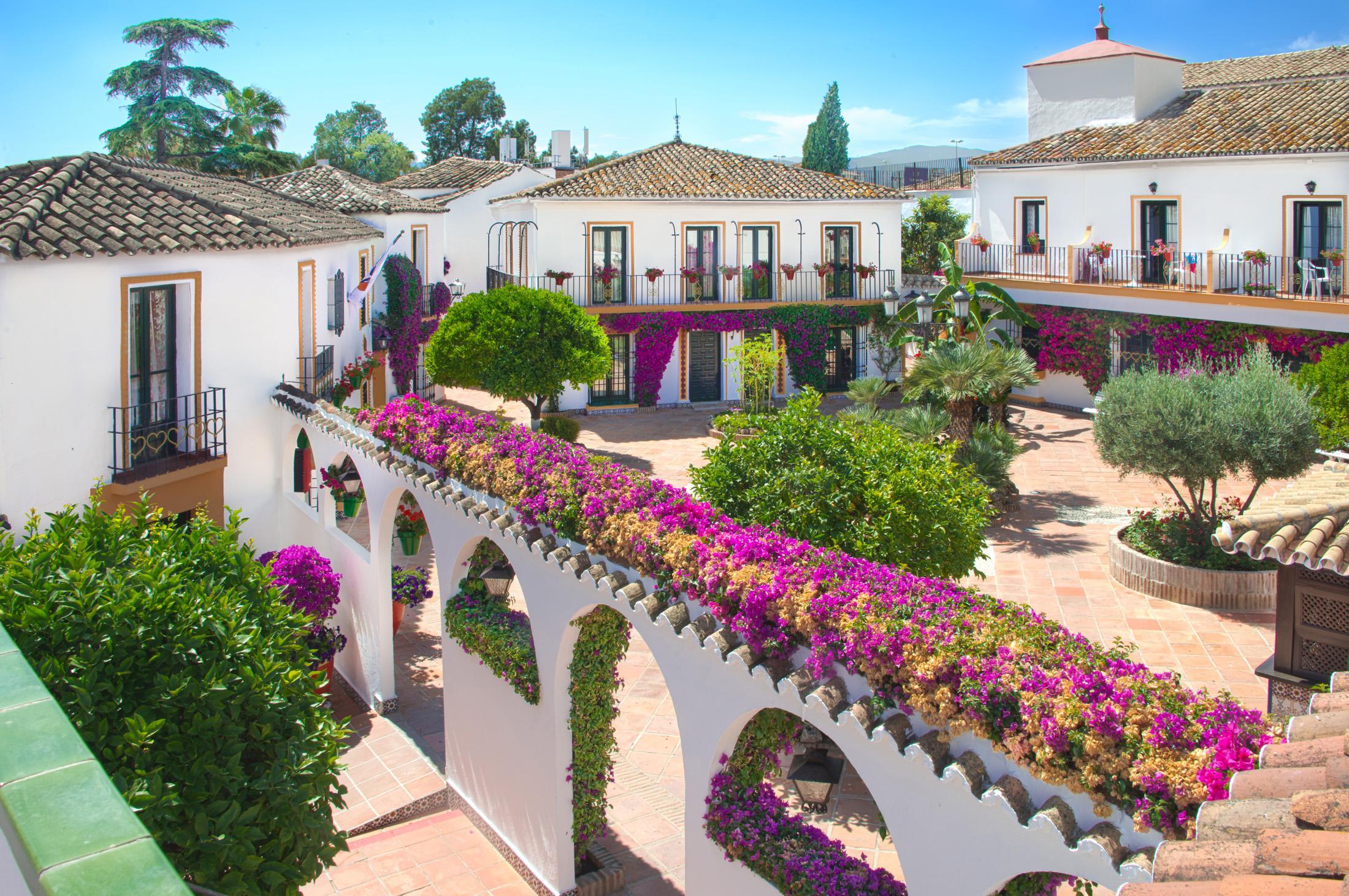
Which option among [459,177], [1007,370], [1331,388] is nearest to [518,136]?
[459,177]

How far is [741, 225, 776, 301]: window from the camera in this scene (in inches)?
1302

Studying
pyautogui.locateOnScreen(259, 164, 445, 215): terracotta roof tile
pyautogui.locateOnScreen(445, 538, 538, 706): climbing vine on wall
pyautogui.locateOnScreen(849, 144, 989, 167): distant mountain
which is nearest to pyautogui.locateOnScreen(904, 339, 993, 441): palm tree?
pyautogui.locateOnScreen(445, 538, 538, 706): climbing vine on wall

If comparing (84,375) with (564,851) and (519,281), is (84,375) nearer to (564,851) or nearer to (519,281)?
(564,851)

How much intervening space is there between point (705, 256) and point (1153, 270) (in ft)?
39.7

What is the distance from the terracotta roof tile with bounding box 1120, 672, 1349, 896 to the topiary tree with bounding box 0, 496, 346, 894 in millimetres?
3685

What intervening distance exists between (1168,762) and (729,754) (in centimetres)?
305

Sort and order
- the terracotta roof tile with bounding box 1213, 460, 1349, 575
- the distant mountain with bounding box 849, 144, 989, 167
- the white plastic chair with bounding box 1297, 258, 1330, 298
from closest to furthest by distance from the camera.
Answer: the terracotta roof tile with bounding box 1213, 460, 1349, 575 < the white plastic chair with bounding box 1297, 258, 1330, 298 < the distant mountain with bounding box 849, 144, 989, 167

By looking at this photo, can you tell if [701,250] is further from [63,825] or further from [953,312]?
[63,825]

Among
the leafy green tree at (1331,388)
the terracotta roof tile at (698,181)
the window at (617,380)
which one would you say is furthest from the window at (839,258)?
the leafy green tree at (1331,388)

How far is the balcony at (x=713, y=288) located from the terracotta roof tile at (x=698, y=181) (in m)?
2.22

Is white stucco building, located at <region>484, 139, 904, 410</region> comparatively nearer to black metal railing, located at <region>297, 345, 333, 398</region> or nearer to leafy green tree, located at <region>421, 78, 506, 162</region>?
black metal railing, located at <region>297, 345, 333, 398</region>

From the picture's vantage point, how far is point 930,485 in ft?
33.0

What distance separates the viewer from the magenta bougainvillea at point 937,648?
14.8 ft

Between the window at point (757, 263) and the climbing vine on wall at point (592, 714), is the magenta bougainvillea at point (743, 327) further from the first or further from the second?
the climbing vine on wall at point (592, 714)
